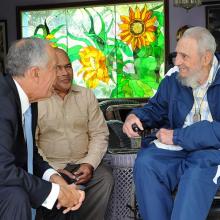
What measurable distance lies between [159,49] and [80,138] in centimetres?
468

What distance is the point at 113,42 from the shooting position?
7.39 meters

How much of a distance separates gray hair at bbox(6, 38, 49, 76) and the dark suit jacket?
0.06 metres

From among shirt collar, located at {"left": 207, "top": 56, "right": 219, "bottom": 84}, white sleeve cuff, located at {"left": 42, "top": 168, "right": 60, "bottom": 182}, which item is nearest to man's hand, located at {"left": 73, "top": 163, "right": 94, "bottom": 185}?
white sleeve cuff, located at {"left": 42, "top": 168, "right": 60, "bottom": 182}

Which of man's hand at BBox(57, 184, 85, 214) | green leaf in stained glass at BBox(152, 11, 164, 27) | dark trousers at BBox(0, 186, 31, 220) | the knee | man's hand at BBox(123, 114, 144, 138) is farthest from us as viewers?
green leaf in stained glass at BBox(152, 11, 164, 27)

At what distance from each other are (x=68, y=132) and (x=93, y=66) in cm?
476

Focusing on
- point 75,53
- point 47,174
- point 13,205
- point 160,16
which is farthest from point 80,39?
point 13,205

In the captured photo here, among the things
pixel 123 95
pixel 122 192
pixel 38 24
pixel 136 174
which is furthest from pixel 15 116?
pixel 38 24

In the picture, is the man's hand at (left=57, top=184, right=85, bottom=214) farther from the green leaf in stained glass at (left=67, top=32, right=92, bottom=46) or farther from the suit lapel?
the green leaf in stained glass at (left=67, top=32, right=92, bottom=46)

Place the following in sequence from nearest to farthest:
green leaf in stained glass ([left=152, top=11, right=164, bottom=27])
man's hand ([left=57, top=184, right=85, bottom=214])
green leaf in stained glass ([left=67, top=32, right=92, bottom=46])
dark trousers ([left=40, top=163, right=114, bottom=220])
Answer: man's hand ([left=57, top=184, right=85, bottom=214]), dark trousers ([left=40, top=163, right=114, bottom=220]), green leaf in stained glass ([left=152, top=11, right=164, bottom=27]), green leaf in stained glass ([left=67, top=32, right=92, bottom=46])

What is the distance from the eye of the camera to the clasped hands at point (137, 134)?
7.72 ft

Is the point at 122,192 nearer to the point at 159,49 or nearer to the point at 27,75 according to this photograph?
the point at 27,75

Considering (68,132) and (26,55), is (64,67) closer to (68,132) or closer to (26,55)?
(68,132)

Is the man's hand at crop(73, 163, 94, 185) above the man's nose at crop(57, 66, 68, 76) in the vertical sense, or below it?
below

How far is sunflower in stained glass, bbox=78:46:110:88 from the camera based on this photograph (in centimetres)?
741
